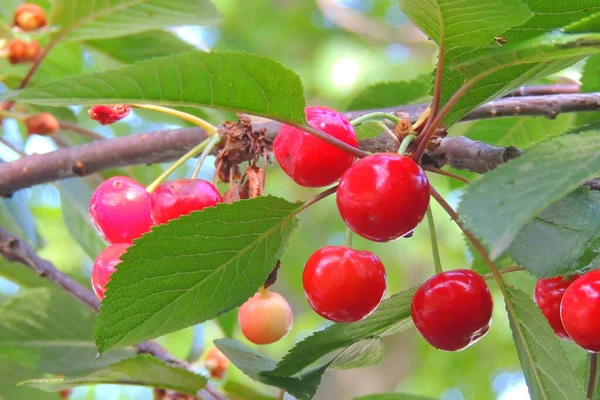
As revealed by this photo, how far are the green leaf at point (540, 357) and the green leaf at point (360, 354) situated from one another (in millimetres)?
262

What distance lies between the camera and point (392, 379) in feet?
16.2

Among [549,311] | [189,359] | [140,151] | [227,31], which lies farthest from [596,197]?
[227,31]

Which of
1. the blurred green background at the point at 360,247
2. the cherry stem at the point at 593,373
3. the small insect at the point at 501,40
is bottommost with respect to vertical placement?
the blurred green background at the point at 360,247

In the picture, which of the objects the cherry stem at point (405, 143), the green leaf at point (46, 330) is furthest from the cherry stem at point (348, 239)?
the green leaf at point (46, 330)

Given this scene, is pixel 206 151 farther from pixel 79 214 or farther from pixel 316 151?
pixel 79 214

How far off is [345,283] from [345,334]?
0.17m

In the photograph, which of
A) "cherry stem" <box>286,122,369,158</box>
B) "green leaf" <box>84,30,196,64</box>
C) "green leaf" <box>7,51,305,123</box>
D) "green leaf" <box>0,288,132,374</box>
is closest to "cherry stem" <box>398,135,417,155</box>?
"cherry stem" <box>286,122,369,158</box>

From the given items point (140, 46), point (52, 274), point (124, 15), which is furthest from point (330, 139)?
point (140, 46)

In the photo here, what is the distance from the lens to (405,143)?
99cm

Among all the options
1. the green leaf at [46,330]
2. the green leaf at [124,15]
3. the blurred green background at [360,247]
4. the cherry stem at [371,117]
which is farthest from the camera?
the blurred green background at [360,247]

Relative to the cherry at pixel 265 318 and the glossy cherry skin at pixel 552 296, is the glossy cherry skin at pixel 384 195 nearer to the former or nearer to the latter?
the glossy cherry skin at pixel 552 296

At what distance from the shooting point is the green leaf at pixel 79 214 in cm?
209

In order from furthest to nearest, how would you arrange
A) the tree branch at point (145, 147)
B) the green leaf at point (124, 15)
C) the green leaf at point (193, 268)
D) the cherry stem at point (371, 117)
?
the green leaf at point (124, 15), the tree branch at point (145, 147), the cherry stem at point (371, 117), the green leaf at point (193, 268)

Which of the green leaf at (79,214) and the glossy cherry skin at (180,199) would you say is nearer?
the glossy cherry skin at (180,199)
